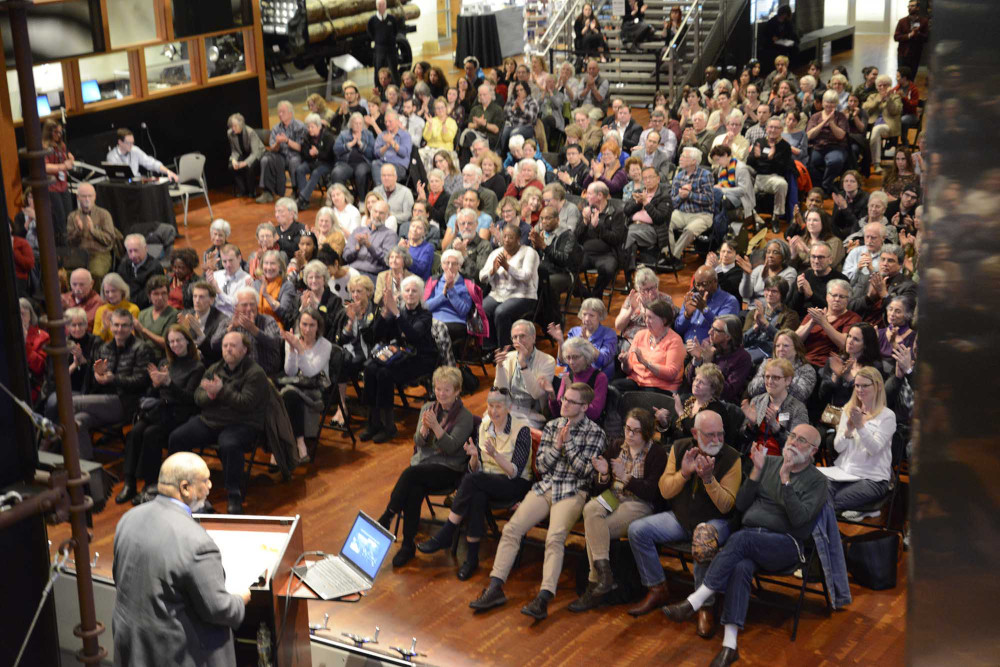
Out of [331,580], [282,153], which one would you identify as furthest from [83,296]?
[282,153]

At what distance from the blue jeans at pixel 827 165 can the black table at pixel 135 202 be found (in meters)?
7.06

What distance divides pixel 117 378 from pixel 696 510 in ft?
12.9

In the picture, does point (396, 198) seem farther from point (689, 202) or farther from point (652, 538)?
point (652, 538)

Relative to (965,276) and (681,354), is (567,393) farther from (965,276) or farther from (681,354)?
(965,276)

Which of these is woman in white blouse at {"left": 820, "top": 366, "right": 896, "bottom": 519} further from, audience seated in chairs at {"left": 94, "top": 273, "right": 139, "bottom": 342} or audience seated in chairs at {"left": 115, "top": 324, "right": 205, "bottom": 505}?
audience seated in chairs at {"left": 94, "top": 273, "right": 139, "bottom": 342}

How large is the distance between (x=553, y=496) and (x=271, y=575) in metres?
1.97

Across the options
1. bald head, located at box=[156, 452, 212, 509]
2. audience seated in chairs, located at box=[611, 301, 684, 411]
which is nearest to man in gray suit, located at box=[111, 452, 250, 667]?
bald head, located at box=[156, 452, 212, 509]

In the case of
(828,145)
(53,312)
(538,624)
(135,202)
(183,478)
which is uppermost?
(53,312)

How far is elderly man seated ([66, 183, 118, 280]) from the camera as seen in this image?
32.3ft

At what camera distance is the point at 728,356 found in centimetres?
653

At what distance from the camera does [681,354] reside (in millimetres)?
6773

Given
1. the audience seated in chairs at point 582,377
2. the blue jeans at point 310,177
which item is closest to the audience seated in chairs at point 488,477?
the audience seated in chairs at point 582,377

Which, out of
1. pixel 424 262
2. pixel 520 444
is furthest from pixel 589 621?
pixel 424 262

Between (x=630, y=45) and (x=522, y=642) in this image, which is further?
(x=630, y=45)
